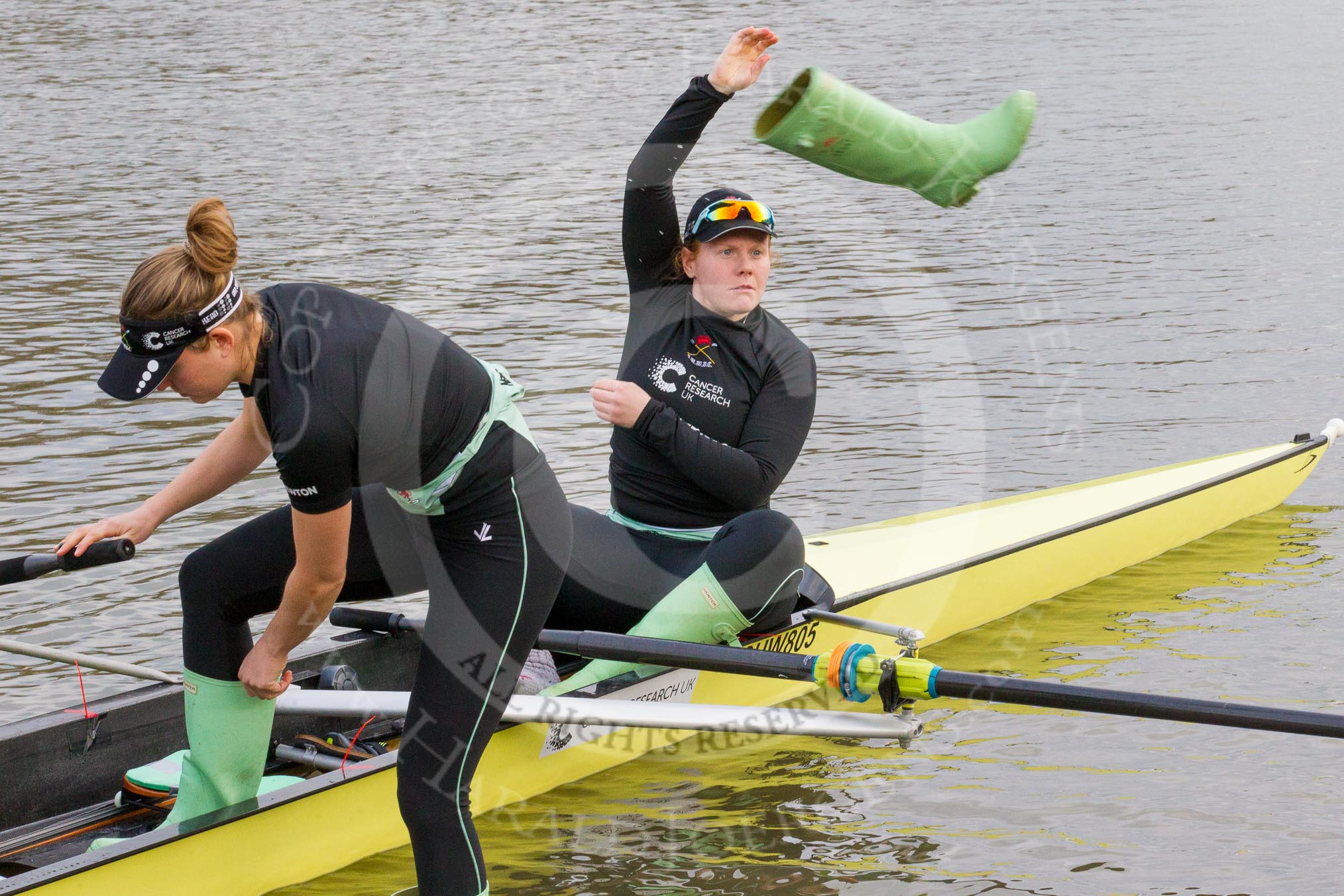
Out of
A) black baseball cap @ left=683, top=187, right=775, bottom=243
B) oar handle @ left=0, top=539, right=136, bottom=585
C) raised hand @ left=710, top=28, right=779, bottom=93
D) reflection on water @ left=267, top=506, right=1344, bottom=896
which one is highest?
raised hand @ left=710, top=28, right=779, bottom=93

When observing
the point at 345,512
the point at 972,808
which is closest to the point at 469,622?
the point at 345,512

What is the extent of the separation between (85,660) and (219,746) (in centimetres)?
68

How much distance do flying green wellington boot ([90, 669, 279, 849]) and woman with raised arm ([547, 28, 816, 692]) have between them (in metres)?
1.17

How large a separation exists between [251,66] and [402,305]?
14.5 meters

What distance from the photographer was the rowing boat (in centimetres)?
413

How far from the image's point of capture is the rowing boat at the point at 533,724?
163 inches

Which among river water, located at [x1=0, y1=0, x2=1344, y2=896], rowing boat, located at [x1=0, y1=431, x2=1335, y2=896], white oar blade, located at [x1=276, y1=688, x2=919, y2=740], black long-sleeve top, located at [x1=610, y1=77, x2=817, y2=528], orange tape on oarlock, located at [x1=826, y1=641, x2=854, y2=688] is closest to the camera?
rowing boat, located at [x1=0, y1=431, x2=1335, y2=896]

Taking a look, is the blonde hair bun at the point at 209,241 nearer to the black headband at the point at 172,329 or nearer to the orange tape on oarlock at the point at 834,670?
the black headband at the point at 172,329

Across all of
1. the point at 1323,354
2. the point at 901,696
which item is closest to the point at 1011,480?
the point at 1323,354

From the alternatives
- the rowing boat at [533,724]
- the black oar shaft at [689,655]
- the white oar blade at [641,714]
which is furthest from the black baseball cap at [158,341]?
the black oar shaft at [689,655]

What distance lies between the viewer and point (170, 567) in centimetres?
716

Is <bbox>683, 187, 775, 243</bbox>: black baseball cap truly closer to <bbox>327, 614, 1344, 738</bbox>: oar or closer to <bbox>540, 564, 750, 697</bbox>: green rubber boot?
<bbox>540, 564, 750, 697</bbox>: green rubber boot

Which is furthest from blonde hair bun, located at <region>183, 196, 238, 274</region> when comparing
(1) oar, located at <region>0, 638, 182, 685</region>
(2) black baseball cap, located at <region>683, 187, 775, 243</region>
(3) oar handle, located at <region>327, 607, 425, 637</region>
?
(3) oar handle, located at <region>327, 607, 425, 637</region>

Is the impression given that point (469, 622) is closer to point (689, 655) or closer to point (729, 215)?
point (689, 655)
